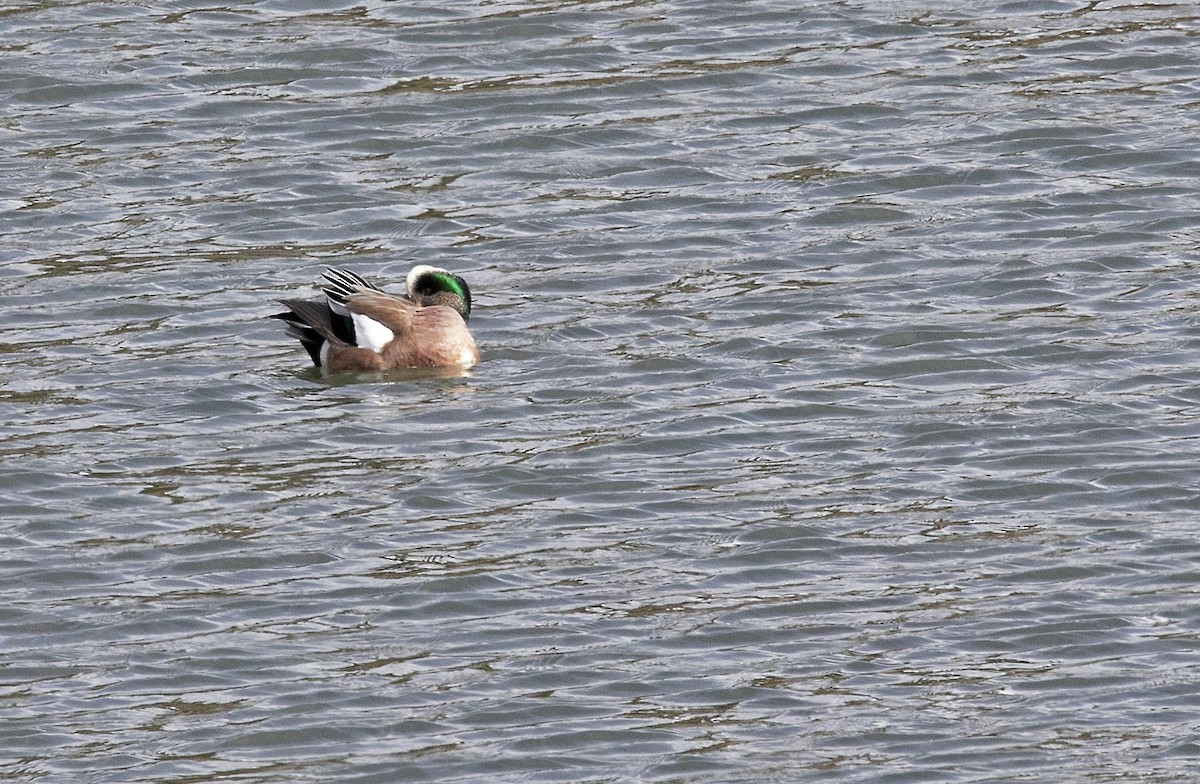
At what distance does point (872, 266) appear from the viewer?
522 inches

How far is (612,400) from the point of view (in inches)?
450

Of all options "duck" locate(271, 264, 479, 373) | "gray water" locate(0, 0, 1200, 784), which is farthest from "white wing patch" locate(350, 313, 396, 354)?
"gray water" locate(0, 0, 1200, 784)

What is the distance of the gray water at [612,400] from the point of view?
7.98m

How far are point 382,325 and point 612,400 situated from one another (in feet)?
5.30

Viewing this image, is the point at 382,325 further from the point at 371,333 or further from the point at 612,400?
the point at 612,400

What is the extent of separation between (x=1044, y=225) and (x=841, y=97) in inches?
99.5

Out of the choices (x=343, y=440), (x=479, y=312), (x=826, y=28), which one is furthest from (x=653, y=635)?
(x=826, y=28)

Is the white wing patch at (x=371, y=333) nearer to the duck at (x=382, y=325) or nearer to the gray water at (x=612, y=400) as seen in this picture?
the duck at (x=382, y=325)

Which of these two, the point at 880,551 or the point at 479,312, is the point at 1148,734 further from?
the point at 479,312

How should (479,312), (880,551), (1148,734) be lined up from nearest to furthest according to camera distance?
(1148,734)
(880,551)
(479,312)

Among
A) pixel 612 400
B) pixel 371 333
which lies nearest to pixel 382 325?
pixel 371 333

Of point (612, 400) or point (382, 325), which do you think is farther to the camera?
point (382, 325)

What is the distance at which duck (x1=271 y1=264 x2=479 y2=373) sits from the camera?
12.3 metres

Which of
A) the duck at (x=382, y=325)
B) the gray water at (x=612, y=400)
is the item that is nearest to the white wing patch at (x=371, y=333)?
the duck at (x=382, y=325)
